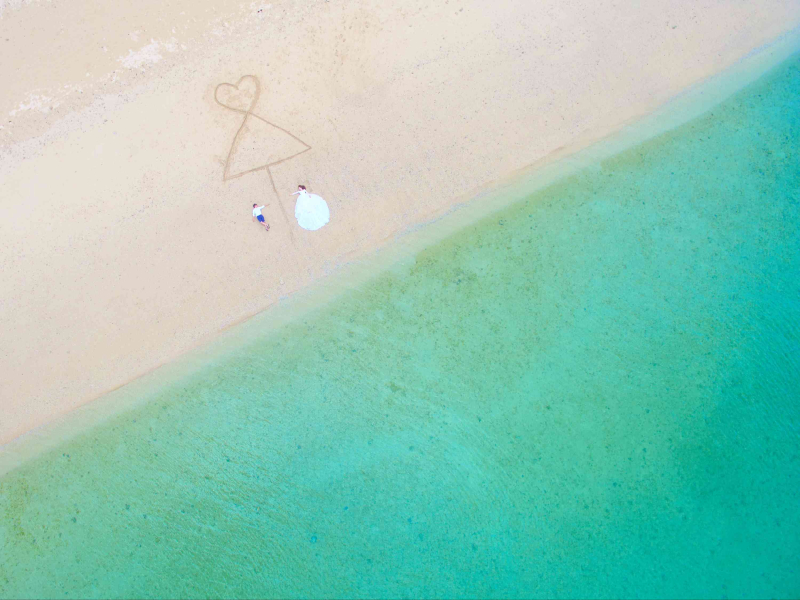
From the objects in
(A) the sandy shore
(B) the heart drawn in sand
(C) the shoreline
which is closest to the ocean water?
(C) the shoreline

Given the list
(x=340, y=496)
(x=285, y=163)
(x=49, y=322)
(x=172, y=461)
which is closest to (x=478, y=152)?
(x=285, y=163)

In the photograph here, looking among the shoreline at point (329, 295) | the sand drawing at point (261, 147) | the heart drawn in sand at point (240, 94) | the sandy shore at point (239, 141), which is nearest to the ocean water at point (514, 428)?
the shoreline at point (329, 295)

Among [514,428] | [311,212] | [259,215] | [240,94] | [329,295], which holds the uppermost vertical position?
[240,94]

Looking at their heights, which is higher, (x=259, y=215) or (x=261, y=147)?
(x=261, y=147)

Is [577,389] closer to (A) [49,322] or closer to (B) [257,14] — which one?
(B) [257,14]

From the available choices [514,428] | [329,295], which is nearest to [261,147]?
[329,295]

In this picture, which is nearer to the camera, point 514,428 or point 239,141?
point 514,428

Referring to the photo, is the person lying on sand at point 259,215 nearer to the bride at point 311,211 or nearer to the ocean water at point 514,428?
the bride at point 311,211

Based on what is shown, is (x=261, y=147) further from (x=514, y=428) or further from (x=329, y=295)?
(x=514, y=428)
